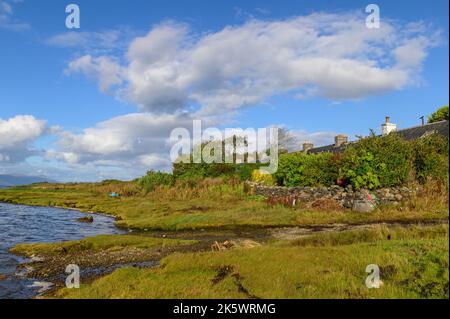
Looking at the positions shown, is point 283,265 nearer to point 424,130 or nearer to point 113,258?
point 113,258

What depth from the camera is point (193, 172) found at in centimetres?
5534

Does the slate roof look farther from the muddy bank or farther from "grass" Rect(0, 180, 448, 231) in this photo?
the muddy bank

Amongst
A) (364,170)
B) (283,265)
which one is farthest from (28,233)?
(364,170)

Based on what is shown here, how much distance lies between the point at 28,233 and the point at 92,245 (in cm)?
1044

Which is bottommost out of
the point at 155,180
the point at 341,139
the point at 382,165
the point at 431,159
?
the point at 155,180

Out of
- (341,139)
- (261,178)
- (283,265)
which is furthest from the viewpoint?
(341,139)

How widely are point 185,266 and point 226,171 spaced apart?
39.2 m

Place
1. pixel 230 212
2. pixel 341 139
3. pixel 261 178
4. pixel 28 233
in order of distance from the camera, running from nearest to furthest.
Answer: pixel 28 233, pixel 230 212, pixel 261 178, pixel 341 139

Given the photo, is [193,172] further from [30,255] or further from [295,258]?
[295,258]

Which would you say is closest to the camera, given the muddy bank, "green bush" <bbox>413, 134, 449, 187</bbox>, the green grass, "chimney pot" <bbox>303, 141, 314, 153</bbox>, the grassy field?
the grassy field

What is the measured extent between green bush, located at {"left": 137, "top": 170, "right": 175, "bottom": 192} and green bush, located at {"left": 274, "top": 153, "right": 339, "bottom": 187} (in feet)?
73.2

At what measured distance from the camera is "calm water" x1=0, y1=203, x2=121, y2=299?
49.4 feet

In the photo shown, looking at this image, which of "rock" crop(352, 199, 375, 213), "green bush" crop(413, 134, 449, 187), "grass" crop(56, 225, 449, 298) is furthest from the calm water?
"green bush" crop(413, 134, 449, 187)

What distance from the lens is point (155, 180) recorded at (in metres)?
58.7
